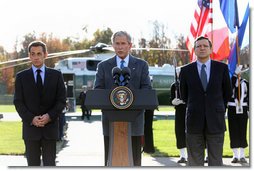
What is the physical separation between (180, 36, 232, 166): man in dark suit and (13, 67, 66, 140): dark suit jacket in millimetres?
1479

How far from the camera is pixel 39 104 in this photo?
5965 mm

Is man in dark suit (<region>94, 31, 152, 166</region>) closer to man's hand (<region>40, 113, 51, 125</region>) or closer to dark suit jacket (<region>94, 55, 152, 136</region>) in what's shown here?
dark suit jacket (<region>94, 55, 152, 136</region>)

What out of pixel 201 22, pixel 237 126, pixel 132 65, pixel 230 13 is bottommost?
pixel 237 126

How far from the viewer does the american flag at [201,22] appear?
1097 centimetres

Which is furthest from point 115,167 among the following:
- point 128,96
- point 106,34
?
point 106,34

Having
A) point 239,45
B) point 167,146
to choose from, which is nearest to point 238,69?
point 239,45

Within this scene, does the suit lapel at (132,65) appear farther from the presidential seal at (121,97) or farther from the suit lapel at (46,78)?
the suit lapel at (46,78)

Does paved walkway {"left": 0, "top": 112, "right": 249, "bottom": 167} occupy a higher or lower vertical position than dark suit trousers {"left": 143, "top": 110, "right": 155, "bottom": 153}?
lower

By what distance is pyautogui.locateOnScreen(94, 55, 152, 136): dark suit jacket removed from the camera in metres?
5.87

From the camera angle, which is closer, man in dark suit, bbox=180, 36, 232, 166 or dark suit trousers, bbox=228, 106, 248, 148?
man in dark suit, bbox=180, 36, 232, 166

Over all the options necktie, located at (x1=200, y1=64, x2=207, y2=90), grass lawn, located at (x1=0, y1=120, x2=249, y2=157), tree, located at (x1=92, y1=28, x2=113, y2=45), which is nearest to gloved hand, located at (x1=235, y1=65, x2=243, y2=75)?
grass lawn, located at (x1=0, y1=120, x2=249, y2=157)

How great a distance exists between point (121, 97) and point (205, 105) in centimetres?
119

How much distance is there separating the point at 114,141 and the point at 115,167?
1.00 ft

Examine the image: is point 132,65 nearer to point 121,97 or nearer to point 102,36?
point 121,97
